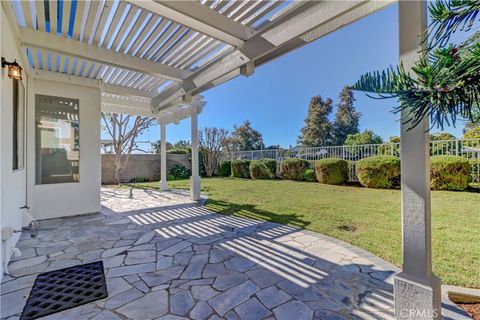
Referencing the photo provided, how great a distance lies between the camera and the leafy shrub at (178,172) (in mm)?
14087

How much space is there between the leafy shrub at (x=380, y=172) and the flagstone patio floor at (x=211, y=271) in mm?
5207

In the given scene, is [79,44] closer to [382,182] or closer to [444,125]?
[444,125]

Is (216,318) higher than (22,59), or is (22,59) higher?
(22,59)

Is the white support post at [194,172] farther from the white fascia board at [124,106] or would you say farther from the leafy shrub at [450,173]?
the leafy shrub at [450,173]

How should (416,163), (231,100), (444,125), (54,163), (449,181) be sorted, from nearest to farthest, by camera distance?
(444,125), (416,163), (54,163), (449,181), (231,100)

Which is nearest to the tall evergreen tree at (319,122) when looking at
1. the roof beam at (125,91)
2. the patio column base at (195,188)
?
the patio column base at (195,188)

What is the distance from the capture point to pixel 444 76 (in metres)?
1.15

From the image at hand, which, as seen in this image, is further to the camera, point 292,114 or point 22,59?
point 292,114

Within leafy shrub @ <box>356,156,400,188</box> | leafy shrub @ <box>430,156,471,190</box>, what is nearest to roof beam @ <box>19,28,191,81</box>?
A: leafy shrub @ <box>356,156,400,188</box>

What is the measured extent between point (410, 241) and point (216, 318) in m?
1.70

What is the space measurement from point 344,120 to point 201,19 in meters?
20.8

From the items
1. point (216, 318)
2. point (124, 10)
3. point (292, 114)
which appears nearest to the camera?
point (216, 318)

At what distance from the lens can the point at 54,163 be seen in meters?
5.29

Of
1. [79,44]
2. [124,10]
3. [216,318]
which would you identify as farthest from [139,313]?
[79,44]
